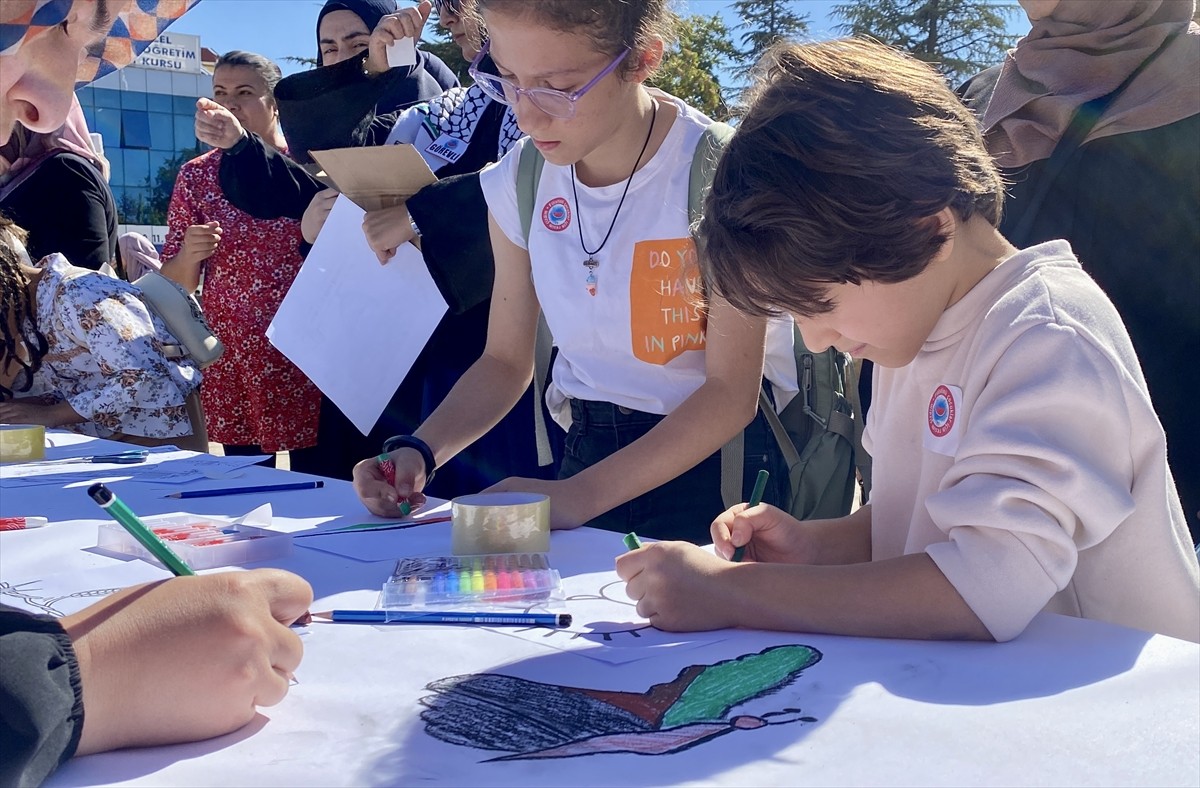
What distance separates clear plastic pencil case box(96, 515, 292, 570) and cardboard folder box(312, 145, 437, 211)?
972mm

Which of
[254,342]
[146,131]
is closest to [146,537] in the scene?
[254,342]

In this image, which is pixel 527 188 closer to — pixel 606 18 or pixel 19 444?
pixel 606 18

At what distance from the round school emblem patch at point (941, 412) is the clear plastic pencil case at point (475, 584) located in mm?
458

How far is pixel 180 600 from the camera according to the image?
2.85 ft

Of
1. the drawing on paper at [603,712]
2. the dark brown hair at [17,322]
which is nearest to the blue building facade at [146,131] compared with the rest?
the dark brown hair at [17,322]

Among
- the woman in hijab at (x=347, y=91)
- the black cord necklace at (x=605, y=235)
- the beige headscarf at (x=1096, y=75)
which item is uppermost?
the woman in hijab at (x=347, y=91)

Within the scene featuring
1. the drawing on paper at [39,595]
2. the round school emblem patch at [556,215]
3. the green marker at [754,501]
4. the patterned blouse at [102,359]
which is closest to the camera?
the drawing on paper at [39,595]

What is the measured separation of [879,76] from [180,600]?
850mm

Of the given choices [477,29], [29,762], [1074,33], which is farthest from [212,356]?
[29,762]

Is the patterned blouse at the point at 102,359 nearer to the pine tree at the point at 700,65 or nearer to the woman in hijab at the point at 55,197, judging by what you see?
the woman in hijab at the point at 55,197

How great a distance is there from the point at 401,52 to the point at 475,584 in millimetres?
2085

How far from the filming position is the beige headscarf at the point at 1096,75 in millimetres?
1881

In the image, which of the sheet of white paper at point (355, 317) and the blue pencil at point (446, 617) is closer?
the blue pencil at point (446, 617)

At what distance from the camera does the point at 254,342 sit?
3361mm
